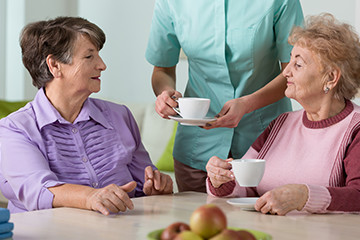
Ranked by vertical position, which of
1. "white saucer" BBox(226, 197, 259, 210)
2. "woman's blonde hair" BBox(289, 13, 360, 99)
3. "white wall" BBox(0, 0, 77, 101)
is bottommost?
"white wall" BBox(0, 0, 77, 101)

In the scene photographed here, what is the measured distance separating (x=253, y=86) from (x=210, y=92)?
0.17 meters

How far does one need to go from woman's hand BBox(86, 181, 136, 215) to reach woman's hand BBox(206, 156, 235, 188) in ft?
1.15

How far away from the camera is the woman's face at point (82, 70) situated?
81.4 inches

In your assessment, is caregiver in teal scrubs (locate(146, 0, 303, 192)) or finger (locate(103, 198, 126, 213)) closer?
finger (locate(103, 198, 126, 213))

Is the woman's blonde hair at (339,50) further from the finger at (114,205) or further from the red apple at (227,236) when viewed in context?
the red apple at (227,236)

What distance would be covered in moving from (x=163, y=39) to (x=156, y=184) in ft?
2.26

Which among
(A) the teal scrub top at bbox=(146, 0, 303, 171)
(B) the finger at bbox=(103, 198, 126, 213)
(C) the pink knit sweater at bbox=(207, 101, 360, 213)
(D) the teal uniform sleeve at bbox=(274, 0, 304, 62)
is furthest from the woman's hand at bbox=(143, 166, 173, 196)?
(D) the teal uniform sleeve at bbox=(274, 0, 304, 62)

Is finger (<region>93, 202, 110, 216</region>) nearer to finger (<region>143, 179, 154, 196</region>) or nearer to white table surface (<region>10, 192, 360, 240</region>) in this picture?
white table surface (<region>10, 192, 360, 240</region>)

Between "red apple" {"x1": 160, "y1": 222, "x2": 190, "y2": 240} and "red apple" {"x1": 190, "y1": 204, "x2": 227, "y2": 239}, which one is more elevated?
"red apple" {"x1": 190, "y1": 204, "x2": 227, "y2": 239}

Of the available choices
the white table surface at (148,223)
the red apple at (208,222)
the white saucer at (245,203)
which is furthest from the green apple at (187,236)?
the white saucer at (245,203)

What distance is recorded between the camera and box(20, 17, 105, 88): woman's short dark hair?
2043 mm

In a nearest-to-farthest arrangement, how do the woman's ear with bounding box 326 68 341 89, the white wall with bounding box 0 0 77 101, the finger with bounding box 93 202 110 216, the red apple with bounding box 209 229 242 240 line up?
the red apple with bounding box 209 229 242 240 → the finger with bounding box 93 202 110 216 → the woman's ear with bounding box 326 68 341 89 → the white wall with bounding box 0 0 77 101

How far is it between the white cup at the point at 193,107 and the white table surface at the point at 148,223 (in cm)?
29

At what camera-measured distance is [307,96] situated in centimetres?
184
